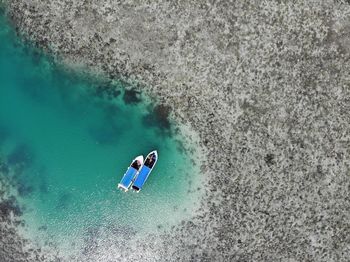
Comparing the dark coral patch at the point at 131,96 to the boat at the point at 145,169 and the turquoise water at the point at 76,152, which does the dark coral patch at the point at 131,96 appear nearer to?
the turquoise water at the point at 76,152

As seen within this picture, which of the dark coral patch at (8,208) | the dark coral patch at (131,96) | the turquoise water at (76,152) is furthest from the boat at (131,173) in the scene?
the dark coral patch at (8,208)

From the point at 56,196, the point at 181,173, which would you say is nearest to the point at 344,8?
the point at 181,173

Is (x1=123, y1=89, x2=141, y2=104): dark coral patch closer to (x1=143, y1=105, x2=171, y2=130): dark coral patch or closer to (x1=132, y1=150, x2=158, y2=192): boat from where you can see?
(x1=143, y1=105, x2=171, y2=130): dark coral patch

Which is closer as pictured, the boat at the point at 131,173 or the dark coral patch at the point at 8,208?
the boat at the point at 131,173

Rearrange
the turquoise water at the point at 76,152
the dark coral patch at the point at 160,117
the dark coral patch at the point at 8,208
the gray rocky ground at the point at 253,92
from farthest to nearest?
the dark coral patch at the point at 8,208
the turquoise water at the point at 76,152
the dark coral patch at the point at 160,117
the gray rocky ground at the point at 253,92

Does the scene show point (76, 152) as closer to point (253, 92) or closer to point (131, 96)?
point (131, 96)

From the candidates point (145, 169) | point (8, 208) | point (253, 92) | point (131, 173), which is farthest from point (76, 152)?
point (253, 92)

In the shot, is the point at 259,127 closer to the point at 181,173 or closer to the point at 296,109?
the point at 296,109

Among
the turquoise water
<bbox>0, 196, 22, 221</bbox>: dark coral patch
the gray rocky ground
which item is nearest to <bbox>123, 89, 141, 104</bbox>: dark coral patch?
the turquoise water
